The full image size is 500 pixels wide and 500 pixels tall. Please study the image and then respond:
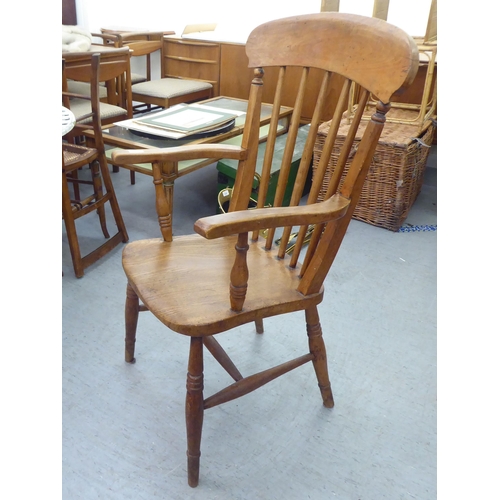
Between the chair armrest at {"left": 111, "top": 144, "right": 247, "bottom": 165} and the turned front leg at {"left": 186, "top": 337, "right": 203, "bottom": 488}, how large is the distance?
0.49m

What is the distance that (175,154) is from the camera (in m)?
1.23

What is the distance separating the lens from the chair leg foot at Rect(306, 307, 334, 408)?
1.28 metres

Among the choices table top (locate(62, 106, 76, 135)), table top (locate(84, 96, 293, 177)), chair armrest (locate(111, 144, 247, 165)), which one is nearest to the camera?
chair armrest (locate(111, 144, 247, 165))

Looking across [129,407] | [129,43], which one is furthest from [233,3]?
[129,407]

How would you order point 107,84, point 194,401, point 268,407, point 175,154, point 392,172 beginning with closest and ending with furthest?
point 194,401 < point 175,154 < point 268,407 < point 392,172 < point 107,84

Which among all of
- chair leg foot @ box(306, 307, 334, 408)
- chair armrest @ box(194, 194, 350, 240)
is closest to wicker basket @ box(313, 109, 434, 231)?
chair leg foot @ box(306, 307, 334, 408)

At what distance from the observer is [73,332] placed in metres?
1.68

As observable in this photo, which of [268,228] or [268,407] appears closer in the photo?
[268,228]

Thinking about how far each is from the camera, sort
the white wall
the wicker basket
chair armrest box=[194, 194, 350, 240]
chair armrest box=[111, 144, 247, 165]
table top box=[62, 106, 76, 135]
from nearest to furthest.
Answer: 1. chair armrest box=[194, 194, 350, 240]
2. chair armrest box=[111, 144, 247, 165]
3. table top box=[62, 106, 76, 135]
4. the wicker basket
5. the white wall

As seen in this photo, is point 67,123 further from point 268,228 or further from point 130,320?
point 268,228

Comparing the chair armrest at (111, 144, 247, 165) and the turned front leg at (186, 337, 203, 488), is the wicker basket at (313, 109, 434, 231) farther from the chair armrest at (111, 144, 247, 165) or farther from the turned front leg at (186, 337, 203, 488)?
the turned front leg at (186, 337, 203, 488)

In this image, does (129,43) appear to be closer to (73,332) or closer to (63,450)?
(73,332)

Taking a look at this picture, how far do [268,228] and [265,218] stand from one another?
5 centimetres

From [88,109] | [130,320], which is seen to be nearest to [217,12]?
[88,109]
